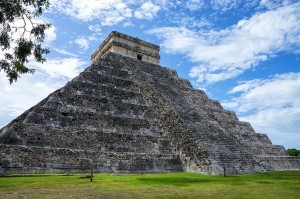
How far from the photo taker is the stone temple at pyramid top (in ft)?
74.1

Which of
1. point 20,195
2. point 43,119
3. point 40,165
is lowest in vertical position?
point 20,195

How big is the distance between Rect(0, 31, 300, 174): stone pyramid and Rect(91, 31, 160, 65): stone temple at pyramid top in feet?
7.62

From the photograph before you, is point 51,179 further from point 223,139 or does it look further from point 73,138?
point 223,139

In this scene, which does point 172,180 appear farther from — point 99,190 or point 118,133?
point 118,133

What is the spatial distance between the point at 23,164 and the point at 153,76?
11.8 m

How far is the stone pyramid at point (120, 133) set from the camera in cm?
1129

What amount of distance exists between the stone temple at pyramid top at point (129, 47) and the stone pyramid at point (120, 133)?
2.32 metres

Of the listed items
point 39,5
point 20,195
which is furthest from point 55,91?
point 20,195

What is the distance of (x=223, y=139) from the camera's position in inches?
608

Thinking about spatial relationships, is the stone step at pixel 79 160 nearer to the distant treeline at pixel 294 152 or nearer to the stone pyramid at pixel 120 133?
the stone pyramid at pixel 120 133

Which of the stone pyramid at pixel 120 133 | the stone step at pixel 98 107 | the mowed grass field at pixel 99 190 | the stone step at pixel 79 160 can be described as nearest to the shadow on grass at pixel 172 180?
the mowed grass field at pixel 99 190

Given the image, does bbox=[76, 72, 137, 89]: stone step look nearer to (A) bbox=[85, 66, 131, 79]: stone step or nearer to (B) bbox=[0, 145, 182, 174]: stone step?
(A) bbox=[85, 66, 131, 79]: stone step

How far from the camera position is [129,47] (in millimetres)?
23156

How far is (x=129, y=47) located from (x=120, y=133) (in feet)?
35.9
